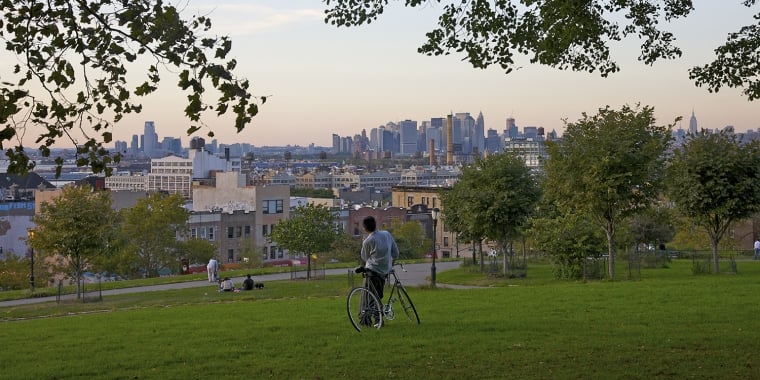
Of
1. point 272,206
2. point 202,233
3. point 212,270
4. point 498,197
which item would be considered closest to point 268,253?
point 272,206

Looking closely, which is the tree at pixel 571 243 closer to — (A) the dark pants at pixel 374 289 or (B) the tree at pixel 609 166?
(B) the tree at pixel 609 166

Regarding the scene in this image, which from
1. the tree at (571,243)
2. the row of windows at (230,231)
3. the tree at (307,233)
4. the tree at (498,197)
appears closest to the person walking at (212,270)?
the tree at (307,233)

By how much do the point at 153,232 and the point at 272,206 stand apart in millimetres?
37476

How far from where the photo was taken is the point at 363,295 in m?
13.1

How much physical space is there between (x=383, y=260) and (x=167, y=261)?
155 feet

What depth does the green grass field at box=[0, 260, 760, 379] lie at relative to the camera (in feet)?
34.6

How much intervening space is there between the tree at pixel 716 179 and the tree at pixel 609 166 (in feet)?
3.38

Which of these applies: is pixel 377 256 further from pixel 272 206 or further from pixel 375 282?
pixel 272 206

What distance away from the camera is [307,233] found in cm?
4600

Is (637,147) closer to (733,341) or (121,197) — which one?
(733,341)

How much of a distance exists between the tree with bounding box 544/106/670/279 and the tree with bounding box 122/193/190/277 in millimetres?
31138

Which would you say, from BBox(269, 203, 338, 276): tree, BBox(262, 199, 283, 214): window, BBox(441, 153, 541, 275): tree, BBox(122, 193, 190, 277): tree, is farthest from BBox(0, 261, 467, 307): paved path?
BBox(262, 199, 283, 214): window

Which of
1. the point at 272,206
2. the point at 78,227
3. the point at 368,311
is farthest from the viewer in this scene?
the point at 272,206

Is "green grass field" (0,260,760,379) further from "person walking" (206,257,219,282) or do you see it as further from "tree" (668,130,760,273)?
"person walking" (206,257,219,282)
